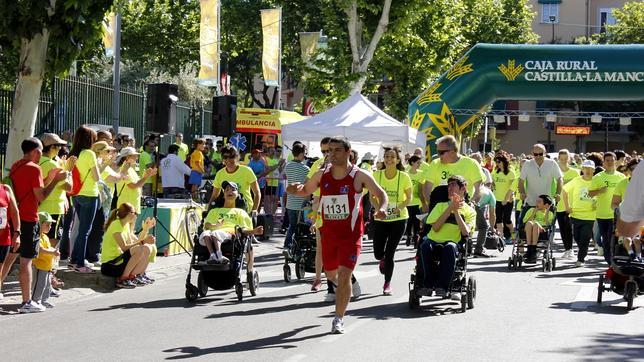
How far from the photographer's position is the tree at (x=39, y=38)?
593 inches

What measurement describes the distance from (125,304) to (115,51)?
17.0 m

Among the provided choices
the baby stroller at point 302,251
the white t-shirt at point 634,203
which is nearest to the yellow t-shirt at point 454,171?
the baby stroller at point 302,251

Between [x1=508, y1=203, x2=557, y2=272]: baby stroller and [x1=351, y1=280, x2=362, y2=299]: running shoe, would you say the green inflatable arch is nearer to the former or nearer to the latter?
[x1=508, y1=203, x2=557, y2=272]: baby stroller

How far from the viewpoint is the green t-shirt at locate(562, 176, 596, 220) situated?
755 inches

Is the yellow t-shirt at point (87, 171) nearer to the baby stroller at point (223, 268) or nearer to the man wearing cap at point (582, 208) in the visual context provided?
the baby stroller at point (223, 268)

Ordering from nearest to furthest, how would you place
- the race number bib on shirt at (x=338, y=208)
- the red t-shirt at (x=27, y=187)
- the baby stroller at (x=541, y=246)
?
the race number bib on shirt at (x=338, y=208)
the red t-shirt at (x=27, y=187)
the baby stroller at (x=541, y=246)

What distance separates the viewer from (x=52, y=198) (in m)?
14.1

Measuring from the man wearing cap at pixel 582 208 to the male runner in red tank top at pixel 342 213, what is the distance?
866cm

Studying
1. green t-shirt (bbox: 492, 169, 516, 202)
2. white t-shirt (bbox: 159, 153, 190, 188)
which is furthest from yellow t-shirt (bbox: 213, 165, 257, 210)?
white t-shirt (bbox: 159, 153, 190, 188)

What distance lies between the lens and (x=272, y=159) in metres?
27.8

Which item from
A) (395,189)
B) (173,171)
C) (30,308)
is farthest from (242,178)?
(173,171)

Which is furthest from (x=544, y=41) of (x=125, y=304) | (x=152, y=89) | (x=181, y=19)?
(x=125, y=304)

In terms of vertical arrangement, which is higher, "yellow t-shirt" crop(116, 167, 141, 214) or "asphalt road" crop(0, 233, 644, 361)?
"yellow t-shirt" crop(116, 167, 141, 214)

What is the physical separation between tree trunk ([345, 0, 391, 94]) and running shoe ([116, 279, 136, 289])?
64.1 feet
